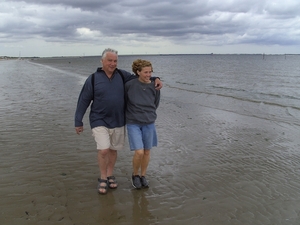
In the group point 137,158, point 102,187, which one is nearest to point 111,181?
point 102,187

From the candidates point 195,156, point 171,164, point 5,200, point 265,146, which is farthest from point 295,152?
point 5,200

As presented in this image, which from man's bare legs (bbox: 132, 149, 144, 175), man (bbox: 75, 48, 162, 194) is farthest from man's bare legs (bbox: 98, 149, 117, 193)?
man's bare legs (bbox: 132, 149, 144, 175)

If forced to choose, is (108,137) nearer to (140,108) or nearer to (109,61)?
(140,108)

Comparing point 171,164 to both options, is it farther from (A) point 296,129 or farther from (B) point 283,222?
(A) point 296,129

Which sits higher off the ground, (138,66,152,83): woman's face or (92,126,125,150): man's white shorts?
(138,66,152,83): woman's face

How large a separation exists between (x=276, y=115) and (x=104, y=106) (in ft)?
34.1

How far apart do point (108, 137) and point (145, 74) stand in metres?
1.17

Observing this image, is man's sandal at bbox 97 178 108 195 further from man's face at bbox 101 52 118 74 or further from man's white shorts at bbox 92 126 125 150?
man's face at bbox 101 52 118 74

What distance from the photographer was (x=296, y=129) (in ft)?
32.3

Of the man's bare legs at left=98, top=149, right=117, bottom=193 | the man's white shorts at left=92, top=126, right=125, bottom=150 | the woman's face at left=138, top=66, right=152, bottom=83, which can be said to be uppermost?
the woman's face at left=138, top=66, right=152, bottom=83

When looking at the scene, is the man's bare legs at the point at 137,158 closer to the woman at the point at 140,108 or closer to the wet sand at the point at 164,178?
the woman at the point at 140,108

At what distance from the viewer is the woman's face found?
14.1 ft

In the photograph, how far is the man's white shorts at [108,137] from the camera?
4.32 m

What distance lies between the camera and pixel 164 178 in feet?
17.3
